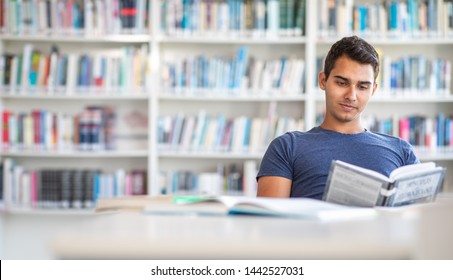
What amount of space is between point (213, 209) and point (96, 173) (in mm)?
3081

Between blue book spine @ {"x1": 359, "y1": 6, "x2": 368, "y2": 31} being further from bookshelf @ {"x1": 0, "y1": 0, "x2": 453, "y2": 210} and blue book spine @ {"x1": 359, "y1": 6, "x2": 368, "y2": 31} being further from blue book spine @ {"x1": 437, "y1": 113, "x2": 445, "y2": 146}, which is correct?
blue book spine @ {"x1": 437, "y1": 113, "x2": 445, "y2": 146}

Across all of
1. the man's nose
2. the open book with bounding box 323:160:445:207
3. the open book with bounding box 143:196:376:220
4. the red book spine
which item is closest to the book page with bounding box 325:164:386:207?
the open book with bounding box 323:160:445:207

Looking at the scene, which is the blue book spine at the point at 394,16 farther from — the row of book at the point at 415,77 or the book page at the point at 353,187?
the book page at the point at 353,187

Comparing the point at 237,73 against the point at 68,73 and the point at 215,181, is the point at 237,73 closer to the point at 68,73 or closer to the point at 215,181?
the point at 215,181

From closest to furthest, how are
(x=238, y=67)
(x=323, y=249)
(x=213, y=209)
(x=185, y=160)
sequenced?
(x=323, y=249), (x=213, y=209), (x=238, y=67), (x=185, y=160)

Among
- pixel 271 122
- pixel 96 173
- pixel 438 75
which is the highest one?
pixel 438 75

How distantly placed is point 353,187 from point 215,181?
2.76 metres

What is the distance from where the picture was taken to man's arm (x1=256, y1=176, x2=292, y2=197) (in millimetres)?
2217

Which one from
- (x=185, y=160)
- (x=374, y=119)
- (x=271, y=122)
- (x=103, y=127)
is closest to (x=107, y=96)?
(x=103, y=127)

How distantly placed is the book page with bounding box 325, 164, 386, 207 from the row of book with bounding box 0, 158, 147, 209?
2.81m

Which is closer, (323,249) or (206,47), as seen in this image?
(323,249)

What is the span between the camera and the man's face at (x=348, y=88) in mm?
2330

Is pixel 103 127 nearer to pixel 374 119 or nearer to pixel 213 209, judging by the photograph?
pixel 374 119

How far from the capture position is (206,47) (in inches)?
177
